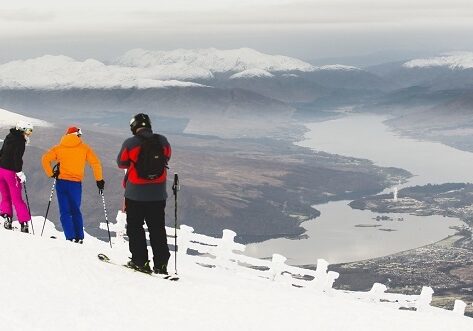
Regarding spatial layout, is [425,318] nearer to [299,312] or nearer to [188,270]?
[299,312]

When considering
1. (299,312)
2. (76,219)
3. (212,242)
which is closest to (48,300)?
(299,312)

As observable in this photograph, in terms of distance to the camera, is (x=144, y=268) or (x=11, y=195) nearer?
(x=144, y=268)

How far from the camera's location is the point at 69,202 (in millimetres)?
14086

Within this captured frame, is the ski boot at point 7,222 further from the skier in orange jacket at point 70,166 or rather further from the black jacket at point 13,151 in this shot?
the skier in orange jacket at point 70,166

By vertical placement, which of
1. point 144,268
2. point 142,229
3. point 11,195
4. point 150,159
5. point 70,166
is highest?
point 150,159

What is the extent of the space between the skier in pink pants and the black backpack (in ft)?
14.1

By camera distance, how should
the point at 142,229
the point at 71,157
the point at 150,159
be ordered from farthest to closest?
the point at 71,157 < the point at 142,229 < the point at 150,159

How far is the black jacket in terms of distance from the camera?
1448cm

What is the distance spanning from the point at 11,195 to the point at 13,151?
43.1 inches

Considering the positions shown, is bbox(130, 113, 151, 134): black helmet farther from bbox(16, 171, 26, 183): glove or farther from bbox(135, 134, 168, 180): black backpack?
bbox(16, 171, 26, 183): glove

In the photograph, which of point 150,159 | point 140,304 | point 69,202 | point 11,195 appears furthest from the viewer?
point 11,195

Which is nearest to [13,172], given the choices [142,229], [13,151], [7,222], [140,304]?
[13,151]

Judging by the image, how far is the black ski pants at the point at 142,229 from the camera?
1145 cm

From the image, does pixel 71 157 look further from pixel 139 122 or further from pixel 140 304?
pixel 140 304
